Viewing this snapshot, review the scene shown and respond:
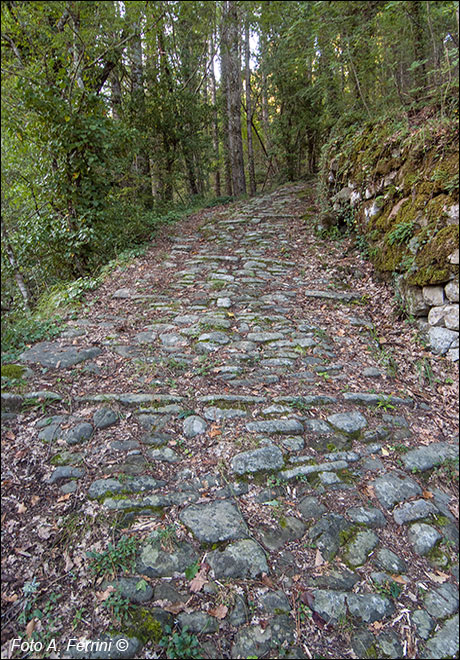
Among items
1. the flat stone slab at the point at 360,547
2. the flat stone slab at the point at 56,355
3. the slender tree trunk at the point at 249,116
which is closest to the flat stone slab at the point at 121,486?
the flat stone slab at the point at 360,547

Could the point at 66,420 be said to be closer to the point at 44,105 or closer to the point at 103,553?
the point at 103,553

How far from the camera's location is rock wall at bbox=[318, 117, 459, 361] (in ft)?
12.2

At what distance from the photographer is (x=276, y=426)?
9.58ft

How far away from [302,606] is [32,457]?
1.90 metres

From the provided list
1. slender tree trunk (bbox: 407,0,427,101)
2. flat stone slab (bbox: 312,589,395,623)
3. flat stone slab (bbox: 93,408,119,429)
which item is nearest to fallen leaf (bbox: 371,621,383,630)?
flat stone slab (bbox: 312,589,395,623)

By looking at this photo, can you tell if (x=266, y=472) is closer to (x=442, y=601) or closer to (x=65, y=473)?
(x=442, y=601)

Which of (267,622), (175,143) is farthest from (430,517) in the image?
(175,143)

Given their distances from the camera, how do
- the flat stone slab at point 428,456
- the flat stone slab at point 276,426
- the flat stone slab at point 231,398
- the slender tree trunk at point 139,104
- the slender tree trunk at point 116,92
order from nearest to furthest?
the flat stone slab at point 428,456, the flat stone slab at point 276,426, the flat stone slab at point 231,398, the slender tree trunk at point 116,92, the slender tree trunk at point 139,104

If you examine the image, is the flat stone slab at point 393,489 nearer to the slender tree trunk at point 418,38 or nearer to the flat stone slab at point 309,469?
the flat stone slab at point 309,469

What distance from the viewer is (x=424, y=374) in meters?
3.64

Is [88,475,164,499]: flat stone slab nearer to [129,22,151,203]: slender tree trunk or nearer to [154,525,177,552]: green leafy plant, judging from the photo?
[154,525,177,552]: green leafy plant

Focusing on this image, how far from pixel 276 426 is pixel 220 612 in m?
1.38

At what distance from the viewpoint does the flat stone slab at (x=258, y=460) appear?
2543mm

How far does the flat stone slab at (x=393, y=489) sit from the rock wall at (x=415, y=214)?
163cm
